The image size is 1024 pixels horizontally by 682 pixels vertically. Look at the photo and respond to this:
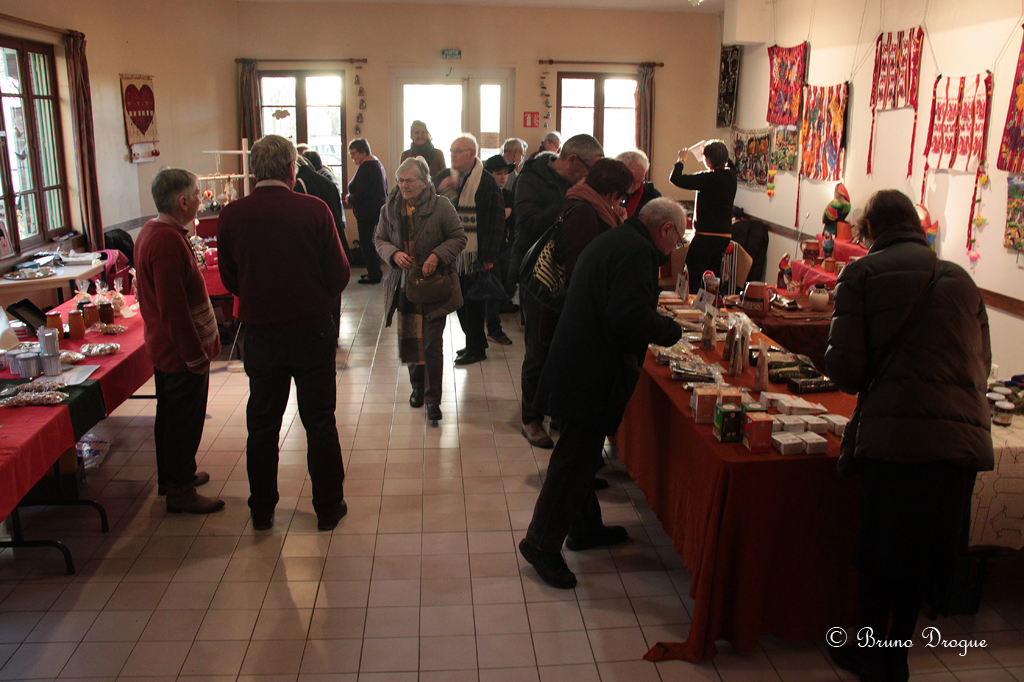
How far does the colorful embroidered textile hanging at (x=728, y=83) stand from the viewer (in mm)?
9195

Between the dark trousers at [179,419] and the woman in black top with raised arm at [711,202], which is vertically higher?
the woman in black top with raised arm at [711,202]

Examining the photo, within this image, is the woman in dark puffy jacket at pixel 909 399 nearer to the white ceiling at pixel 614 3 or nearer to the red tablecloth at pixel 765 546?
the red tablecloth at pixel 765 546

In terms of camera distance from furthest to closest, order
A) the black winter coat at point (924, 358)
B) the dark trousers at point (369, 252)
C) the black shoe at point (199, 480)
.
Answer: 1. the dark trousers at point (369, 252)
2. the black shoe at point (199, 480)
3. the black winter coat at point (924, 358)

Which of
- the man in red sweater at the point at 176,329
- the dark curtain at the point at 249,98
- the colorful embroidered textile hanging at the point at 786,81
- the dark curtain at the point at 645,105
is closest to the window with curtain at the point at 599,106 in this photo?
the dark curtain at the point at 645,105

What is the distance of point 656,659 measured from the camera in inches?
101

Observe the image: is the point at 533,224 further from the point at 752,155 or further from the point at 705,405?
the point at 752,155

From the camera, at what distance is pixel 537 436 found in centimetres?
436

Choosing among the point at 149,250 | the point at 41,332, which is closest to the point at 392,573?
the point at 149,250

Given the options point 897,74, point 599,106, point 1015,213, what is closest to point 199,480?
point 1015,213

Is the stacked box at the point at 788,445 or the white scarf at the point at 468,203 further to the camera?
the white scarf at the point at 468,203

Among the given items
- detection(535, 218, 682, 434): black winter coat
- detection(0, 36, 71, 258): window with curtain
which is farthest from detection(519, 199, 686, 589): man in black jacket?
detection(0, 36, 71, 258): window with curtain

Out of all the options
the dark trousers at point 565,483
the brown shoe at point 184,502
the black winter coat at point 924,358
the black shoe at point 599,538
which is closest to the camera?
the black winter coat at point 924,358

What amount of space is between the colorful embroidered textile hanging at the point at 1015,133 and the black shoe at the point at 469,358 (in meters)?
3.66

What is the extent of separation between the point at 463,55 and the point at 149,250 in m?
7.45
